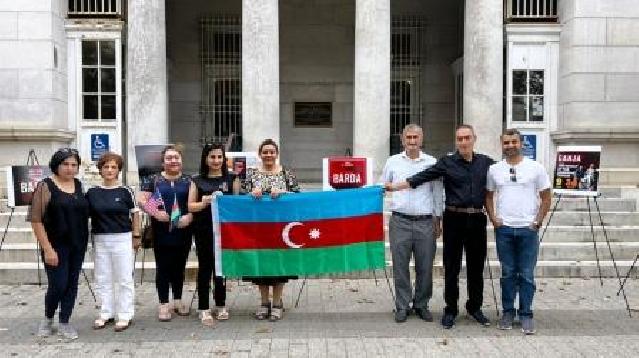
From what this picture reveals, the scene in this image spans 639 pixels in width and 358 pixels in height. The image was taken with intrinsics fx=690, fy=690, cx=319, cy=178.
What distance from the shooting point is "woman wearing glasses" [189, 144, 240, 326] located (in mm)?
7801

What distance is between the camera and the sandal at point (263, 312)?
320 inches

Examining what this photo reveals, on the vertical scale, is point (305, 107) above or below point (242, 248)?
above

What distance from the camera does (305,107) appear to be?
785 inches

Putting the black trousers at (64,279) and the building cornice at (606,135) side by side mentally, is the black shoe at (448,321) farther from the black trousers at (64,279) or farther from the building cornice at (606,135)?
the building cornice at (606,135)

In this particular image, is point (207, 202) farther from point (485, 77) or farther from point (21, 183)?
point (485, 77)

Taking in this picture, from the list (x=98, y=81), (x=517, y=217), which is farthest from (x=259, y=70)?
(x=517, y=217)

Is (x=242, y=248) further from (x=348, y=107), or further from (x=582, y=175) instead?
(x=348, y=107)

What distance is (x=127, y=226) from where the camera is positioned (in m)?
7.61

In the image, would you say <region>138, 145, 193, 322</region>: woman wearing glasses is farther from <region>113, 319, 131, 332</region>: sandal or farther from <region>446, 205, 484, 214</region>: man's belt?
<region>446, 205, 484, 214</region>: man's belt

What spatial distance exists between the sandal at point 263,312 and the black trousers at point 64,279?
82.3 inches

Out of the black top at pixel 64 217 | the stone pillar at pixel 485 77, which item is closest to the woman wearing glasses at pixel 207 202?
the black top at pixel 64 217

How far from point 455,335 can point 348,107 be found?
12.9 m

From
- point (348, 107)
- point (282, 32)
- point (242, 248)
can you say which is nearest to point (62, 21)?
point (282, 32)

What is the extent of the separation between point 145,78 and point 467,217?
28.7 ft
